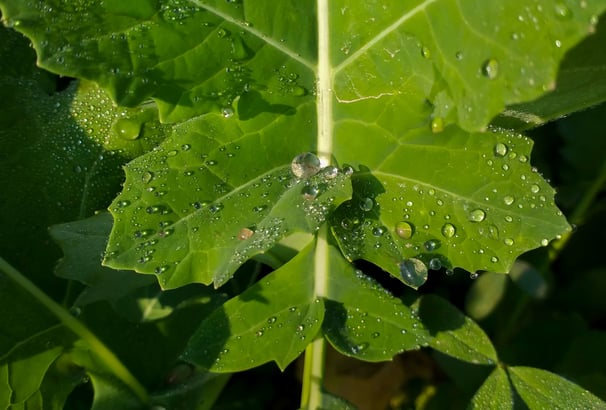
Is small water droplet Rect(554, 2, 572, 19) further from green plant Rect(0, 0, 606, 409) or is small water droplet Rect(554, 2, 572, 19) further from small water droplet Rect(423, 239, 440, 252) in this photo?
small water droplet Rect(423, 239, 440, 252)

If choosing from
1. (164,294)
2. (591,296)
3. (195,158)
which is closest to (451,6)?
(195,158)

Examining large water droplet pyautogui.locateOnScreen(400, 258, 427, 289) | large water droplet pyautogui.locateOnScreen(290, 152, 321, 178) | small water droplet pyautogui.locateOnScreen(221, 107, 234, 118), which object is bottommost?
large water droplet pyautogui.locateOnScreen(400, 258, 427, 289)

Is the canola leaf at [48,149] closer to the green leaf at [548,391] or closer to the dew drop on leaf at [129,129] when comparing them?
the dew drop on leaf at [129,129]

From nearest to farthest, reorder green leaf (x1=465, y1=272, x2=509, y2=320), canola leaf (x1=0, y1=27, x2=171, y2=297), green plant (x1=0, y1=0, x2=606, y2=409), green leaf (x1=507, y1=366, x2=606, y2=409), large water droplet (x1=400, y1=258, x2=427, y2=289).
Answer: green plant (x1=0, y1=0, x2=606, y2=409) → large water droplet (x1=400, y1=258, x2=427, y2=289) → green leaf (x1=507, y1=366, x2=606, y2=409) → canola leaf (x1=0, y1=27, x2=171, y2=297) → green leaf (x1=465, y1=272, x2=509, y2=320)

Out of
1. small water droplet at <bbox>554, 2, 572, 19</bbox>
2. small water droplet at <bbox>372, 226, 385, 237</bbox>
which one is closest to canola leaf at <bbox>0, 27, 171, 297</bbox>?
small water droplet at <bbox>372, 226, 385, 237</bbox>

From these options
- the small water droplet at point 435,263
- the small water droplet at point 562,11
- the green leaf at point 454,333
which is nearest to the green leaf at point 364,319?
the small water droplet at point 435,263

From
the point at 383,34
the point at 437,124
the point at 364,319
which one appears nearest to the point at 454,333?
the point at 364,319

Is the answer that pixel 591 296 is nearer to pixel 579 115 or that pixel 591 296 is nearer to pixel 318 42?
pixel 579 115
